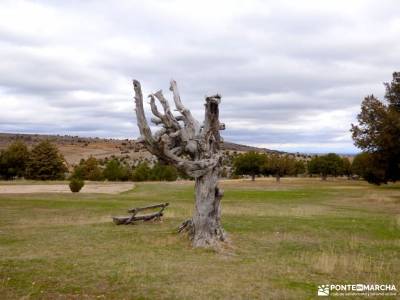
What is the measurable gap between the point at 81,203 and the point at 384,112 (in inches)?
1358

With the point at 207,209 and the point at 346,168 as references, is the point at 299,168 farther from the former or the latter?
the point at 207,209

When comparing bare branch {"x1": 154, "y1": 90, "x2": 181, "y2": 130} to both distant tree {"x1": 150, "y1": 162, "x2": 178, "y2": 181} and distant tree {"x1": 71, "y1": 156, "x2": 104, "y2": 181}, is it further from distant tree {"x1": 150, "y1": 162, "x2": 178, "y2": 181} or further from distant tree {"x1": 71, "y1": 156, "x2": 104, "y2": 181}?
distant tree {"x1": 150, "y1": 162, "x2": 178, "y2": 181}

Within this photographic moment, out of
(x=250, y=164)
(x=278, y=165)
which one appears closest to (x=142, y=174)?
(x=250, y=164)

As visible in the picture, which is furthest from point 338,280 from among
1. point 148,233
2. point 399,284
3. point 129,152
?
point 129,152

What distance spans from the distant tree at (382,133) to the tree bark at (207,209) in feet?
119

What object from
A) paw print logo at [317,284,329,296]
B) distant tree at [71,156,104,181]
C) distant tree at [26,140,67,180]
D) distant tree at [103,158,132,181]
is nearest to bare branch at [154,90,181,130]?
paw print logo at [317,284,329,296]

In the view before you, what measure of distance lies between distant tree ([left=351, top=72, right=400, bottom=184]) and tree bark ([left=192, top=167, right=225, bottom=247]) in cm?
3628

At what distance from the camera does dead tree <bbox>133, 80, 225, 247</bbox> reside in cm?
1612

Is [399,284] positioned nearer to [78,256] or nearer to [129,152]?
[78,256]

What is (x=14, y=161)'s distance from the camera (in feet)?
264

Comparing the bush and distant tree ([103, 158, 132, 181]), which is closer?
the bush

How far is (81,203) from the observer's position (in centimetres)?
3219

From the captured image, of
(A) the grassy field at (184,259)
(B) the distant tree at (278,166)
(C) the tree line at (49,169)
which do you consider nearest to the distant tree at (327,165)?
(B) the distant tree at (278,166)

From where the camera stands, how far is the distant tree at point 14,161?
263ft
